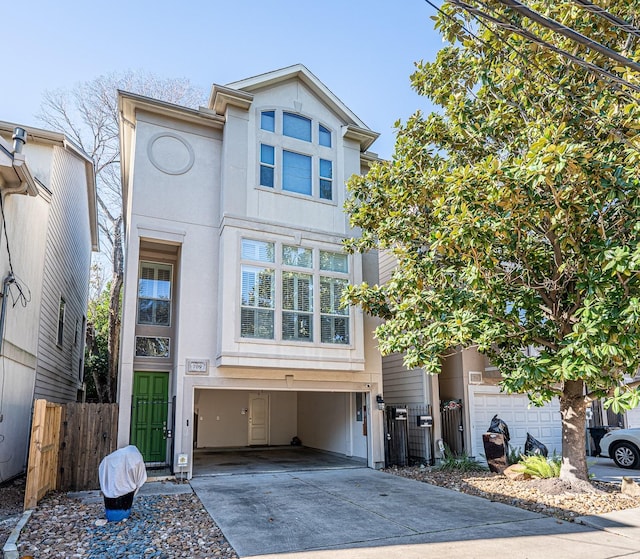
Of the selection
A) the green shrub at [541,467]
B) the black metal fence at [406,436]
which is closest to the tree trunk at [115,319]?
the black metal fence at [406,436]

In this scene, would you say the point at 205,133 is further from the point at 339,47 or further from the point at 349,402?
the point at 349,402

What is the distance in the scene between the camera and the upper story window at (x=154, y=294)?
12.4 metres

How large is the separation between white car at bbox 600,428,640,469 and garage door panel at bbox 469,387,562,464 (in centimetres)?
133

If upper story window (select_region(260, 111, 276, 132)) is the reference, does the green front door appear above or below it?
below

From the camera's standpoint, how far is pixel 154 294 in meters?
12.6

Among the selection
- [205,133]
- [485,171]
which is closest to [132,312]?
[205,133]

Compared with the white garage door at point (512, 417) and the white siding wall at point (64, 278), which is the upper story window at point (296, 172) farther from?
the white garage door at point (512, 417)

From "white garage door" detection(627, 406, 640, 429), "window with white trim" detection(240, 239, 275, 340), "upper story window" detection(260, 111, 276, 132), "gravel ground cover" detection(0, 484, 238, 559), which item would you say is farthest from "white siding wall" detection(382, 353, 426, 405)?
"white garage door" detection(627, 406, 640, 429)

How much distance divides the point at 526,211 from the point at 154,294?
921cm

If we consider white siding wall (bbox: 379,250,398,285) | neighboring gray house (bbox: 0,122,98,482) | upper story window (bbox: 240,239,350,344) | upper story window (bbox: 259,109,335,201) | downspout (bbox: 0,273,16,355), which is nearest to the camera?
downspout (bbox: 0,273,16,355)

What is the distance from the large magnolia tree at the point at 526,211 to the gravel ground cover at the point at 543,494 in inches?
17.8

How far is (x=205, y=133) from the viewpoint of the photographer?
465 inches

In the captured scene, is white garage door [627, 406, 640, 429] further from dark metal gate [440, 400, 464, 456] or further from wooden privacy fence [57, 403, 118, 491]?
wooden privacy fence [57, 403, 118, 491]

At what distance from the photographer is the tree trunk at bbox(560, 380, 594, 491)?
8562mm
